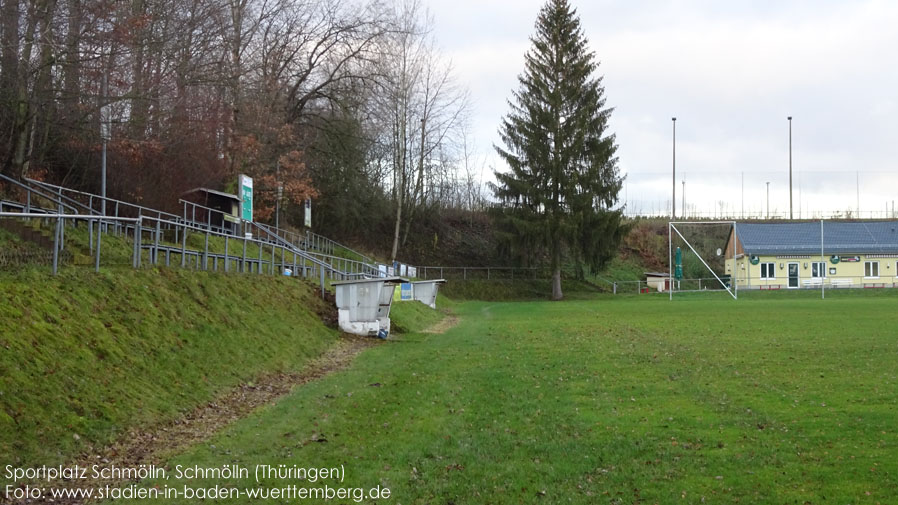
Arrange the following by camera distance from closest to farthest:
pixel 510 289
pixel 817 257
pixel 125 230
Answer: pixel 125 230 < pixel 510 289 < pixel 817 257

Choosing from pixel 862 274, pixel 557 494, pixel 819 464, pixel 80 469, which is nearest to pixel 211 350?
pixel 80 469

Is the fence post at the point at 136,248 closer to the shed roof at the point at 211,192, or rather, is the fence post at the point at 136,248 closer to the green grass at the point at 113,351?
the green grass at the point at 113,351

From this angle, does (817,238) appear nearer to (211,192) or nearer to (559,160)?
(559,160)

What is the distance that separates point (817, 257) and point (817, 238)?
2.12 meters

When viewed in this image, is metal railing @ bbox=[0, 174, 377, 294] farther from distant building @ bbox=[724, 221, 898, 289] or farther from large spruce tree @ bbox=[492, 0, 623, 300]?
distant building @ bbox=[724, 221, 898, 289]

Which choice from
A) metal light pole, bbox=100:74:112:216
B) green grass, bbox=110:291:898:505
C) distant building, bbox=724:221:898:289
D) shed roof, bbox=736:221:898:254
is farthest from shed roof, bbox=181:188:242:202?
shed roof, bbox=736:221:898:254

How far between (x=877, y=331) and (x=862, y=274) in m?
41.4

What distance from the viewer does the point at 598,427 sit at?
9.35m

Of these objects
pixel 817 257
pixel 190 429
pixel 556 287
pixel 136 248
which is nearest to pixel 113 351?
pixel 190 429

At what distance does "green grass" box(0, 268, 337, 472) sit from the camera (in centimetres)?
777

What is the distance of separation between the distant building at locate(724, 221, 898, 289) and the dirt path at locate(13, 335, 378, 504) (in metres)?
48.0

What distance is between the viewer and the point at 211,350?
13000mm

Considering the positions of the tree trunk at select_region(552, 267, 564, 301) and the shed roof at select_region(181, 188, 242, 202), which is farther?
the tree trunk at select_region(552, 267, 564, 301)

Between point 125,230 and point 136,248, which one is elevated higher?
point 125,230
